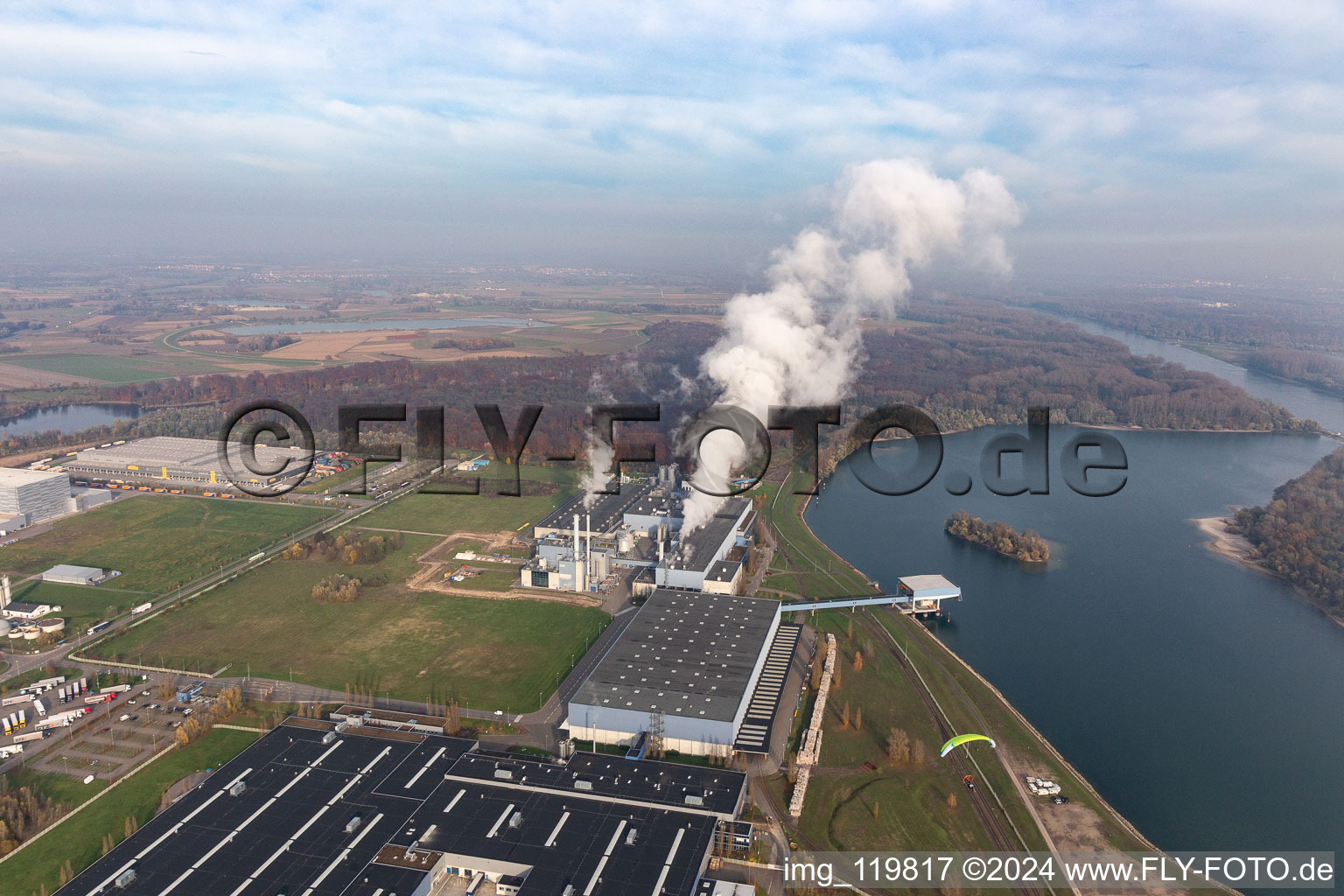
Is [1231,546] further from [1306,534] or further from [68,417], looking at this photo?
[68,417]

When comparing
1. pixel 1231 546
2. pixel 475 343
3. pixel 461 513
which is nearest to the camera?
pixel 1231 546

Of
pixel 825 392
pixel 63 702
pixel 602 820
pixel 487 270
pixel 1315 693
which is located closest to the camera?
pixel 602 820

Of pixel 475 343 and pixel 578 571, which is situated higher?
pixel 475 343

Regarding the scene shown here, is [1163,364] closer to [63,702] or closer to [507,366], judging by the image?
[507,366]

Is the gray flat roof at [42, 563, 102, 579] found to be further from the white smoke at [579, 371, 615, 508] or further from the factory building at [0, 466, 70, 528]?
the white smoke at [579, 371, 615, 508]

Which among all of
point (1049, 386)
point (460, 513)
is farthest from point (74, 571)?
point (1049, 386)

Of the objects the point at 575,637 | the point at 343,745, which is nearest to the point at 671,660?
the point at 575,637
